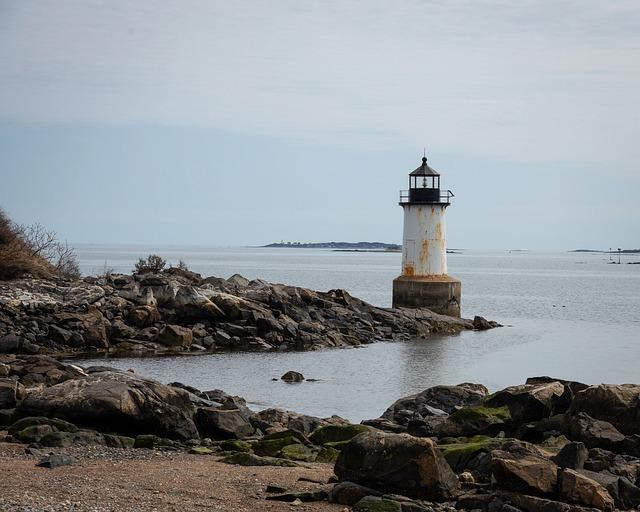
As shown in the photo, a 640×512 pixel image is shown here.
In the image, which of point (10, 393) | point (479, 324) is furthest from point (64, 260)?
point (10, 393)

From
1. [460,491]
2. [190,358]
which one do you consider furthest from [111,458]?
[190,358]

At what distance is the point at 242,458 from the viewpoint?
1092 centimetres

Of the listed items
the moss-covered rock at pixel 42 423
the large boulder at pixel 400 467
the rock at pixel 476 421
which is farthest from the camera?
the rock at pixel 476 421

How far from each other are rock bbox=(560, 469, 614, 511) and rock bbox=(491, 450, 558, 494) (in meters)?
0.11

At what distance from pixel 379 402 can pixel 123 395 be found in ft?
27.8

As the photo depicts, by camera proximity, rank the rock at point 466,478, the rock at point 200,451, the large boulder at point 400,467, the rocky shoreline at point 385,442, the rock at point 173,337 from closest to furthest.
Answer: the rocky shoreline at point 385,442 < the large boulder at point 400,467 < the rock at point 466,478 < the rock at point 200,451 < the rock at point 173,337

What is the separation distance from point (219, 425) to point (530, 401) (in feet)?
13.5

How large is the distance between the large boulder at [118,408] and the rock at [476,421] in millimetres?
3365

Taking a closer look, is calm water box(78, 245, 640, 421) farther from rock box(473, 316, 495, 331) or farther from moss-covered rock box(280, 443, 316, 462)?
moss-covered rock box(280, 443, 316, 462)

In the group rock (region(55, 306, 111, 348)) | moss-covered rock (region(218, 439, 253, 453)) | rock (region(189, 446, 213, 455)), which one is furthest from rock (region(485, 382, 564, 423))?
rock (region(55, 306, 111, 348))

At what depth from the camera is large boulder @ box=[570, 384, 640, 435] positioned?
477 inches

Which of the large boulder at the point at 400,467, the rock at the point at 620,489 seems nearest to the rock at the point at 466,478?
the large boulder at the point at 400,467

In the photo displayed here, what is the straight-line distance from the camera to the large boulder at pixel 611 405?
12.1 meters

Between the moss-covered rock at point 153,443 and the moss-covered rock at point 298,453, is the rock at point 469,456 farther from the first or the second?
the moss-covered rock at point 153,443
